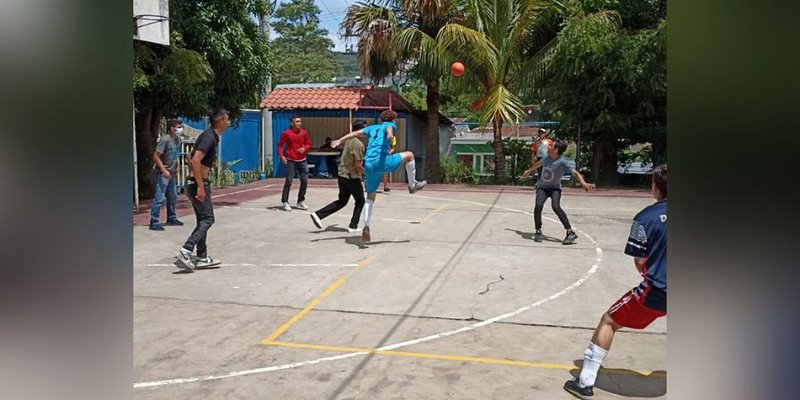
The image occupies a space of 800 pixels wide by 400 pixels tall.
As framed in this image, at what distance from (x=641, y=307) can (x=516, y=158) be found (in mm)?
18371

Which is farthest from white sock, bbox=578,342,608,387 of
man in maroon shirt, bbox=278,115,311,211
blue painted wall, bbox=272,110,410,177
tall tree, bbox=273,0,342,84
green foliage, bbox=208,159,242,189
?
tall tree, bbox=273,0,342,84

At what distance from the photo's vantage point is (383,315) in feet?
20.5

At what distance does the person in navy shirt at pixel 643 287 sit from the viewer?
4133 millimetres

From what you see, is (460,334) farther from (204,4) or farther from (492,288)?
(204,4)

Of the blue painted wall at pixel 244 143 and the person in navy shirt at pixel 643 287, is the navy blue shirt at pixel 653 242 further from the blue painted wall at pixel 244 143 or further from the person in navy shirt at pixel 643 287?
the blue painted wall at pixel 244 143

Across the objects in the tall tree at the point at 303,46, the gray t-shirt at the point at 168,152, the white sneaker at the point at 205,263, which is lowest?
the white sneaker at the point at 205,263

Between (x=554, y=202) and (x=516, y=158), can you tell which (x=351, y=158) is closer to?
(x=554, y=202)

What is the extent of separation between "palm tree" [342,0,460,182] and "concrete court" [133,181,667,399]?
32.8ft

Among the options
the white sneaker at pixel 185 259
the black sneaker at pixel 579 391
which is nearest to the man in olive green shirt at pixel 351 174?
the white sneaker at pixel 185 259

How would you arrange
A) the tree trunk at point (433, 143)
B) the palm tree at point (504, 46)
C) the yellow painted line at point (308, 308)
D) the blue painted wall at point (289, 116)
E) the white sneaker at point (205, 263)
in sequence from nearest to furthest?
1. the yellow painted line at point (308, 308)
2. the white sneaker at point (205, 263)
3. the palm tree at point (504, 46)
4. the tree trunk at point (433, 143)
5. the blue painted wall at point (289, 116)

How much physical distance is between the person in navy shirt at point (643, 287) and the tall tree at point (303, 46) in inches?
1927

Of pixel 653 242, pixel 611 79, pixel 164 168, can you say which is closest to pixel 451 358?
pixel 653 242
